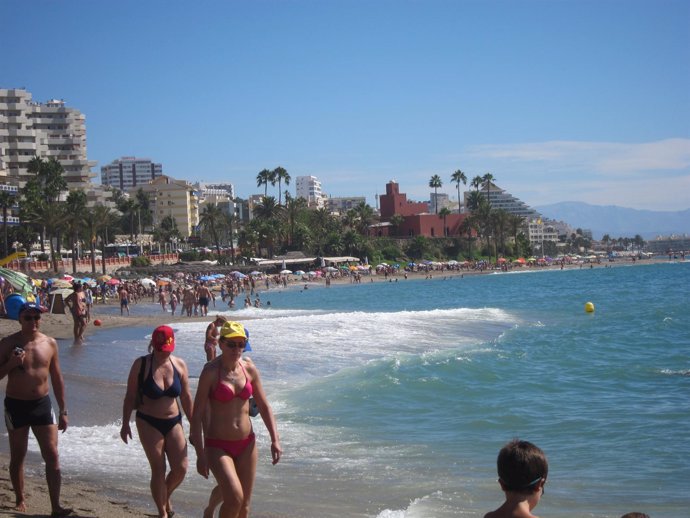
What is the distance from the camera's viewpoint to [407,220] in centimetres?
Result: 11906

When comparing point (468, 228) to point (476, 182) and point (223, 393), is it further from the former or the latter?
point (223, 393)

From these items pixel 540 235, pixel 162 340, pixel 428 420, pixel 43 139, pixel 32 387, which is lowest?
pixel 428 420

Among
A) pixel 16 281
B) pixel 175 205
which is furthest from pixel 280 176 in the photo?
pixel 16 281

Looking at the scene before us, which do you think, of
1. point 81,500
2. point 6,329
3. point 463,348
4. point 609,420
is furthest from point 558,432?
point 6,329

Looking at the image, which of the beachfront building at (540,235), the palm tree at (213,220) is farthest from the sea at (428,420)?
the beachfront building at (540,235)

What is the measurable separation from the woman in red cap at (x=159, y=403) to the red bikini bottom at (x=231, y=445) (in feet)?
1.28

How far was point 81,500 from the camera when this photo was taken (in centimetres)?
683

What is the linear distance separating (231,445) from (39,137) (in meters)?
92.6

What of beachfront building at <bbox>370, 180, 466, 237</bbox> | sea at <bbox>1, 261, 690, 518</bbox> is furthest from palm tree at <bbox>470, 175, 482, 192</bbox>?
sea at <bbox>1, 261, 690, 518</bbox>

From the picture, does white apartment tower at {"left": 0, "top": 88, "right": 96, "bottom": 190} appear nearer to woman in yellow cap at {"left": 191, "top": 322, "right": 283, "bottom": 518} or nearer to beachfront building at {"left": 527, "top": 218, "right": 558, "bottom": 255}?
woman in yellow cap at {"left": 191, "top": 322, "right": 283, "bottom": 518}

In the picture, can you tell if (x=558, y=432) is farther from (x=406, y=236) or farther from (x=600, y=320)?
(x=406, y=236)

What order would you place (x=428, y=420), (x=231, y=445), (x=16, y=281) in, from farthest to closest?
1. (x=16, y=281)
2. (x=428, y=420)
3. (x=231, y=445)

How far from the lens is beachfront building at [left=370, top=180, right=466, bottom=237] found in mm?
118375

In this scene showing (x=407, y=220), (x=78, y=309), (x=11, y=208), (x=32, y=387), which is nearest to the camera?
(x=32, y=387)
